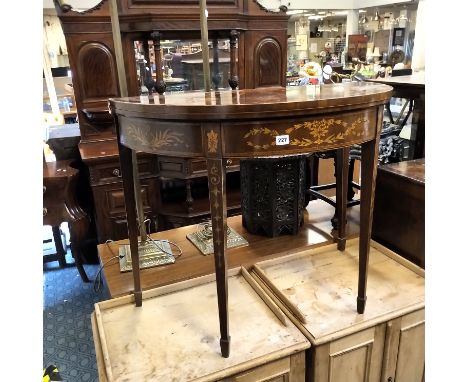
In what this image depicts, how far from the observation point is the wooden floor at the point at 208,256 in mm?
1391

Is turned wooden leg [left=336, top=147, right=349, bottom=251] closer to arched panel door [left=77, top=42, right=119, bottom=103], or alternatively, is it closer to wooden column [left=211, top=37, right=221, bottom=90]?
wooden column [left=211, top=37, right=221, bottom=90]

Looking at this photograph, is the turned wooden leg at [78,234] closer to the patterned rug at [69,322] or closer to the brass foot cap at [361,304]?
the patterned rug at [69,322]

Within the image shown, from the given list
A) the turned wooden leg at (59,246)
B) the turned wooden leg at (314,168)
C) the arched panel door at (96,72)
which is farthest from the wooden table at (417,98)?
the turned wooden leg at (59,246)

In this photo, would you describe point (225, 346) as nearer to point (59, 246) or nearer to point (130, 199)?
point (130, 199)

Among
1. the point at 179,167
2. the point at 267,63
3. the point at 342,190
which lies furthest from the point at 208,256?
the point at 267,63

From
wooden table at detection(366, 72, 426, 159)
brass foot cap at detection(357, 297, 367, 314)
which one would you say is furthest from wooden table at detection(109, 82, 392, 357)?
wooden table at detection(366, 72, 426, 159)

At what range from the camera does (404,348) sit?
120 cm

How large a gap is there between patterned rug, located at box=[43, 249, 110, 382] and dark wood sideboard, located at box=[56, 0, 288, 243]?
1.16ft

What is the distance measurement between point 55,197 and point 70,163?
0.33m

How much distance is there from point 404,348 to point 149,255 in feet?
3.21
